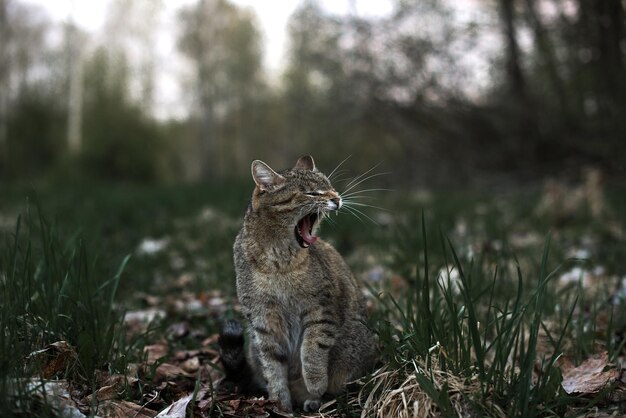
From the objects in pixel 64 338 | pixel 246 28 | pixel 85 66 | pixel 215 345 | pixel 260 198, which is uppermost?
pixel 246 28

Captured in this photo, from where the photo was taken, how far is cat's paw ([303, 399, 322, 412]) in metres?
2.69

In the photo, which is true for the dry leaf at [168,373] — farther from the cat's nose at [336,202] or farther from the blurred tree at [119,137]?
the blurred tree at [119,137]

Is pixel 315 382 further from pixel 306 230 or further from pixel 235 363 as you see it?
pixel 306 230

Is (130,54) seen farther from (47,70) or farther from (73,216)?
(73,216)

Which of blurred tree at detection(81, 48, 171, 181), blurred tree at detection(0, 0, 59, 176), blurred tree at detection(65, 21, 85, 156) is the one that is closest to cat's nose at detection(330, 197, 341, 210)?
blurred tree at detection(81, 48, 171, 181)

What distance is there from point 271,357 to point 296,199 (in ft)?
2.41

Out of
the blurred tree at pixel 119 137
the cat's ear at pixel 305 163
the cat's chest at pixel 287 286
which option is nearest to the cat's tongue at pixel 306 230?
the cat's chest at pixel 287 286

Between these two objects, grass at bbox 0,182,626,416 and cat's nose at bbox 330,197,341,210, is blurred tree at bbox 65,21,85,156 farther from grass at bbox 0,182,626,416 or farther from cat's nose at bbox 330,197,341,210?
cat's nose at bbox 330,197,341,210

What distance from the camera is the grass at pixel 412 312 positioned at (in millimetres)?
2195

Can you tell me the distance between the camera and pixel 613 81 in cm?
971

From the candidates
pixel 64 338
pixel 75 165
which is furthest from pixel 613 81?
pixel 75 165

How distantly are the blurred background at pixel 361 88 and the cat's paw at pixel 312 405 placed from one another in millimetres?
8972

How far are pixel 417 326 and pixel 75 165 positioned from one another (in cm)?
2157

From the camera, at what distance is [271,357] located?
2.74m
